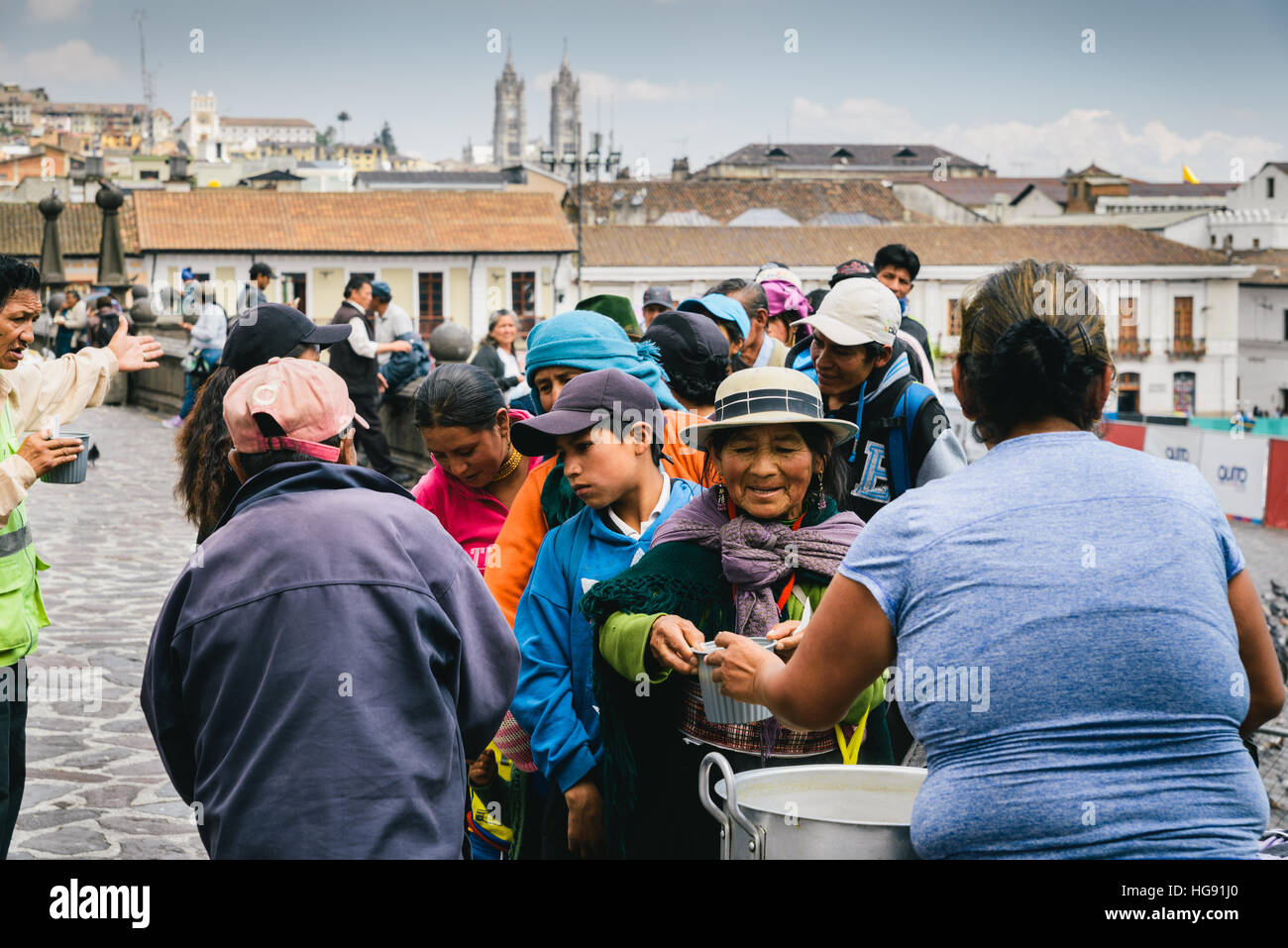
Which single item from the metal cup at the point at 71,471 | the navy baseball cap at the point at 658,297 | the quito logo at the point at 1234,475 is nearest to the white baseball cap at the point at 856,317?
the metal cup at the point at 71,471

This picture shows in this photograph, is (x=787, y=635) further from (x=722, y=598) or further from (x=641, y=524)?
(x=641, y=524)

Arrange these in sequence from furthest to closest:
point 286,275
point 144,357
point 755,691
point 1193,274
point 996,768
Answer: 1. point 1193,274
2. point 286,275
3. point 144,357
4. point 755,691
5. point 996,768

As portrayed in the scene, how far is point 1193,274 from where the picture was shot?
66.4 m

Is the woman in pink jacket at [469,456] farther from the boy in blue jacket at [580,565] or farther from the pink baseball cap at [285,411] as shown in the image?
→ the pink baseball cap at [285,411]

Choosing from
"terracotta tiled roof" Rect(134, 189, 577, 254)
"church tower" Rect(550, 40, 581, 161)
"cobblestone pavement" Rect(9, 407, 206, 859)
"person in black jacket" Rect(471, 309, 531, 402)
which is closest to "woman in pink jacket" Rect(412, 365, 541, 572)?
"cobblestone pavement" Rect(9, 407, 206, 859)

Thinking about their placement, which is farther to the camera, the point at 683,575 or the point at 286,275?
the point at 286,275

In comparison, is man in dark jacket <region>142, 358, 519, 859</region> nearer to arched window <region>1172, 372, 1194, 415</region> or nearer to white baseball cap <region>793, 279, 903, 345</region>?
white baseball cap <region>793, 279, 903, 345</region>

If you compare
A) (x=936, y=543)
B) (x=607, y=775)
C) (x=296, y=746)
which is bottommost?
(x=607, y=775)

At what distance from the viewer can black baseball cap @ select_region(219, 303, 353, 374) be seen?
438 cm

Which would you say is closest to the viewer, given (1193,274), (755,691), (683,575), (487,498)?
(755,691)
